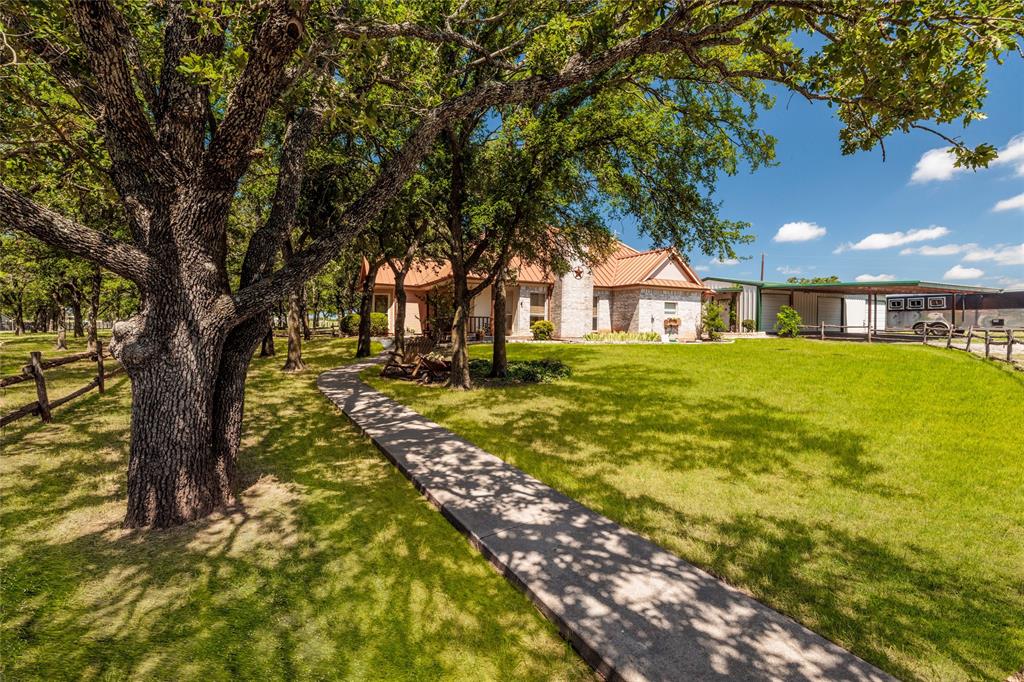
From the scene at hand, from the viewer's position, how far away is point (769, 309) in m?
32.2

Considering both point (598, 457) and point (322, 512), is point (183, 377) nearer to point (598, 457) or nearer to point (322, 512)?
point (322, 512)

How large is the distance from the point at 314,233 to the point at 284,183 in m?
9.92

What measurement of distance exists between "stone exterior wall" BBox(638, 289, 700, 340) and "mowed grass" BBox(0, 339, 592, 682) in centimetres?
2493

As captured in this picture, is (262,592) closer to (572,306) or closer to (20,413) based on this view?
(20,413)

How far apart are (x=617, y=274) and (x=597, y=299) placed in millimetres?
2741

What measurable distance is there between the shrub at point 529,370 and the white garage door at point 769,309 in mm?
22594

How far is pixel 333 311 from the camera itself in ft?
183

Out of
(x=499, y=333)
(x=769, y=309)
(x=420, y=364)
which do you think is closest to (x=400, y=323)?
(x=420, y=364)

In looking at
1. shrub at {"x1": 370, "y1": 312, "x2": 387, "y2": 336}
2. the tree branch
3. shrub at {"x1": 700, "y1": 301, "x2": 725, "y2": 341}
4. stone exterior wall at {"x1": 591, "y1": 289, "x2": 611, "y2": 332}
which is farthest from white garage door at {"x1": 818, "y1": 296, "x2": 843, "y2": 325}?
the tree branch

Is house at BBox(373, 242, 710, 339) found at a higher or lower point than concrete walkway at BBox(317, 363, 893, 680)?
higher

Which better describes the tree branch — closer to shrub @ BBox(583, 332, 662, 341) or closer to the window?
shrub @ BBox(583, 332, 662, 341)

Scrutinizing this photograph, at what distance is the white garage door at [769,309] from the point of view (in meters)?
32.0

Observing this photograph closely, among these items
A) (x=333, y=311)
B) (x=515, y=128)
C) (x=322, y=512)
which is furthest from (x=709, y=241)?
(x=333, y=311)

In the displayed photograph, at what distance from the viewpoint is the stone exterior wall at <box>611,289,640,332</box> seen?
93.7 ft
